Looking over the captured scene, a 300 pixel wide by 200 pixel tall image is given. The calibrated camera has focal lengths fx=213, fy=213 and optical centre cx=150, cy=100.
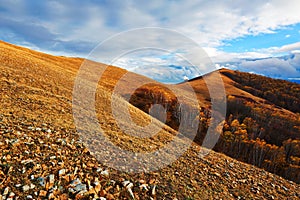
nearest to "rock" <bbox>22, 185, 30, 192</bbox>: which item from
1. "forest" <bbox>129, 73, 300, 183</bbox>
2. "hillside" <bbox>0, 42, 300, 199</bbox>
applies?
"hillside" <bbox>0, 42, 300, 199</bbox>

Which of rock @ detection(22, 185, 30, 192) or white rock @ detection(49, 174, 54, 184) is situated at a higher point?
white rock @ detection(49, 174, 54, 184)

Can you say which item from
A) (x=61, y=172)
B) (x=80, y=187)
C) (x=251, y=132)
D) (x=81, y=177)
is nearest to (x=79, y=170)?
(x=81, y=177)

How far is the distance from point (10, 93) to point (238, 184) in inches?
748

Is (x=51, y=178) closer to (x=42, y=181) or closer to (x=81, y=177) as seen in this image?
(x=42, y=181)

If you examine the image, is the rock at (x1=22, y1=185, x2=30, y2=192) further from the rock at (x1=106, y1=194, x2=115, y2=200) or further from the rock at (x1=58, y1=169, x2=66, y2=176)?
the rock at (x1=106, y1=194, x2=115, y2=200)

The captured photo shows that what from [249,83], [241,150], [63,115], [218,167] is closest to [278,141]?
[241,150]

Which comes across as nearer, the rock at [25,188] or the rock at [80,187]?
the rock at [25,188]

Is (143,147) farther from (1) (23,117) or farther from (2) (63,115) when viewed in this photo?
(1) (23,117)

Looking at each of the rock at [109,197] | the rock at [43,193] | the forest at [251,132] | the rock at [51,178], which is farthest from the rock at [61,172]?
the forest at [251,132]

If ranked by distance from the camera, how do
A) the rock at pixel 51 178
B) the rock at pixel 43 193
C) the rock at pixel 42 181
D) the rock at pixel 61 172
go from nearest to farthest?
the rock at pixel 43 193
the rock at pixel 42 181
the rock at pixel 51 178
the rock at pixel 61 172

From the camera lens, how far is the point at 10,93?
1833cm

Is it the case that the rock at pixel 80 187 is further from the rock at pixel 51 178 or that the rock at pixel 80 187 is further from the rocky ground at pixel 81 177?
the rock at pixel 51 178

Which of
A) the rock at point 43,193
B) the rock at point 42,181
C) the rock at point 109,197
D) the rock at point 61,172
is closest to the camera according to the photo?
the rock at point 43,193

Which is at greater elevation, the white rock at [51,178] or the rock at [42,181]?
the white rock at [51,178]
